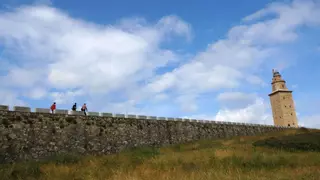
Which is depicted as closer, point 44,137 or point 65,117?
point 44,137

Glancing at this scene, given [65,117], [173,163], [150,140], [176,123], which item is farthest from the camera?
[176,123]

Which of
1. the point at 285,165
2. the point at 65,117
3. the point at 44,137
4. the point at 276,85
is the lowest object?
the point at 285,165

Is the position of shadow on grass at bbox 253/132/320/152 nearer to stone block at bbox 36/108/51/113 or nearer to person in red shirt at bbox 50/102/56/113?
person in red shirt at bbox 50/102/56/113

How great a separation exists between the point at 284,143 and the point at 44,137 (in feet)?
50.4

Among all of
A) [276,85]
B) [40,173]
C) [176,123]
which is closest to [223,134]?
[176,123]

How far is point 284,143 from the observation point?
1852 cm

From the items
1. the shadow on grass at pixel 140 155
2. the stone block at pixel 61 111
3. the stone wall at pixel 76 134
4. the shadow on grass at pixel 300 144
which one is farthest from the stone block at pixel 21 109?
the shadow on grass at pixel 300 144

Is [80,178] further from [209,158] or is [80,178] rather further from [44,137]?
[44,137]

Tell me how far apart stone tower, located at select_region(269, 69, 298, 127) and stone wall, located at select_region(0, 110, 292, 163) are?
44.1 m

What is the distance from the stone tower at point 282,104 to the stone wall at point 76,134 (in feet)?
145

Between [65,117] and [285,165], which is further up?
[65,117]

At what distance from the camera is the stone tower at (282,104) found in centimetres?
6594

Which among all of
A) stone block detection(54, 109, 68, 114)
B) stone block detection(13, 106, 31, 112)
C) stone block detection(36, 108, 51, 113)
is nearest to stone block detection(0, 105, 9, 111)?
stone block detection(13, 106, 31, 112)

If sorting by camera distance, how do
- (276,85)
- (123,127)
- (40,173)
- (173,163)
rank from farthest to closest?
(276,85), (123,127), (173,163), (40,173)
